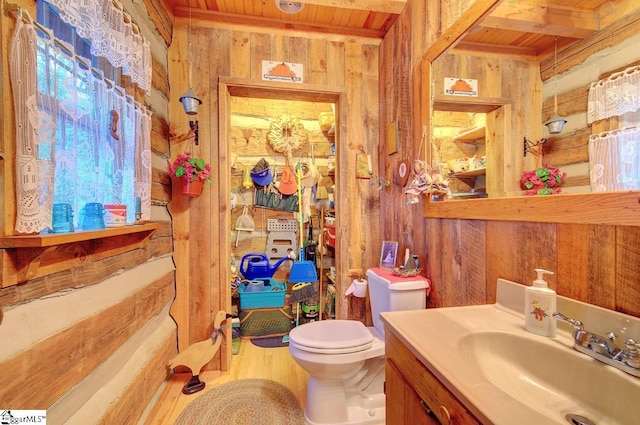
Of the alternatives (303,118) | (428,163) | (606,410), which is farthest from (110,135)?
(303,118)

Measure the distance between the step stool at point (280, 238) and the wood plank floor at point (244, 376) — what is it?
3.47 ft

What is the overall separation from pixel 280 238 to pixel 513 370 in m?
2.64

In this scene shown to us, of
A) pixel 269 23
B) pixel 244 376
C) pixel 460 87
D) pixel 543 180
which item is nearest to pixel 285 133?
pixel 269 23

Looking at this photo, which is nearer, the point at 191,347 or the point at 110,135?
the point at 110,135

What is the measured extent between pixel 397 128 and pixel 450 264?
3.23 ft

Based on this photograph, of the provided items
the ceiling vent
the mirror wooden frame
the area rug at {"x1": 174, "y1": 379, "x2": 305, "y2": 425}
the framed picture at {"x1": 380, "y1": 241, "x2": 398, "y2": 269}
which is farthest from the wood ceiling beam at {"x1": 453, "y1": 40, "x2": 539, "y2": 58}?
the area rug at {"x1": 174, "y1": 379, "x2": 305, "y2": 425}

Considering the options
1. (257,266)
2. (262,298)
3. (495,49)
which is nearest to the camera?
(495,49)

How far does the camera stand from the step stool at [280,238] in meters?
3.20

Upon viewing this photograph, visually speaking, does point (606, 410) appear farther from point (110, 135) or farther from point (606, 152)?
point (110, 135)

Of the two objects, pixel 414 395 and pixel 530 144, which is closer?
pixel 414 395

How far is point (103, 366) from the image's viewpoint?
1145 millimetres

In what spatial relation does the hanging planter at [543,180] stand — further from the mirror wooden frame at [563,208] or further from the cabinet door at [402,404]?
the cabinet door at [402,404]

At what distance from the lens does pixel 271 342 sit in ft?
8.17

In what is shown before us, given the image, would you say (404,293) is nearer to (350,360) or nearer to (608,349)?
(350,360)
